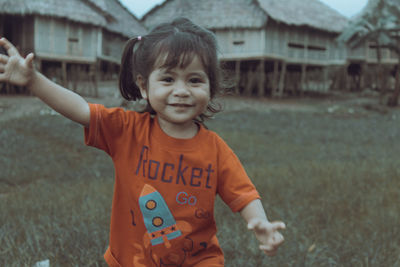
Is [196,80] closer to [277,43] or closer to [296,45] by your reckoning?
[277,43]

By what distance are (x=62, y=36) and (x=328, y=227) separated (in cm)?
1718

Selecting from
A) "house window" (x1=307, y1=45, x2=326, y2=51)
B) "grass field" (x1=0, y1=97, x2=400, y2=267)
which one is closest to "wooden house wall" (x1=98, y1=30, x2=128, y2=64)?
"house window" (x1=307, y1=45, x2=326, y2=51)

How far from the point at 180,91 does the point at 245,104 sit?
1650 cm

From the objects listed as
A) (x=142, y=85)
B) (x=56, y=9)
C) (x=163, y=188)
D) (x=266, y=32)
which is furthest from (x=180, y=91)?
(x=266, y=32)

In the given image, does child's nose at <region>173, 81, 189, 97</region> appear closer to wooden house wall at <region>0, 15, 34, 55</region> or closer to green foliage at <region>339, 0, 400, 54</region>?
wooden house wall at <region>0, 15, 34, 55</region>

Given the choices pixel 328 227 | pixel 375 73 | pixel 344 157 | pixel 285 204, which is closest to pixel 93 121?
pixel 328 227

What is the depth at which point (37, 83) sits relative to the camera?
1.69 metres

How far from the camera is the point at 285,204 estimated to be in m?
4.13

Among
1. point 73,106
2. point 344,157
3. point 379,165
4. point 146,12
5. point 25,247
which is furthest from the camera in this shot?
point 146,12

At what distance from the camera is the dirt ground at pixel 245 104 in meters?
13.4

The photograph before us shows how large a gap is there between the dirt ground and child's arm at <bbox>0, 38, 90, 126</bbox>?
1122 centimetres

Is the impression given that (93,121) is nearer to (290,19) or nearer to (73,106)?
(73,106)

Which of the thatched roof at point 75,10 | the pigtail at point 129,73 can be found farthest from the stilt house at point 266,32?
the pigtail at point 129,73

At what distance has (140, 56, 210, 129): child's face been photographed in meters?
1.87
